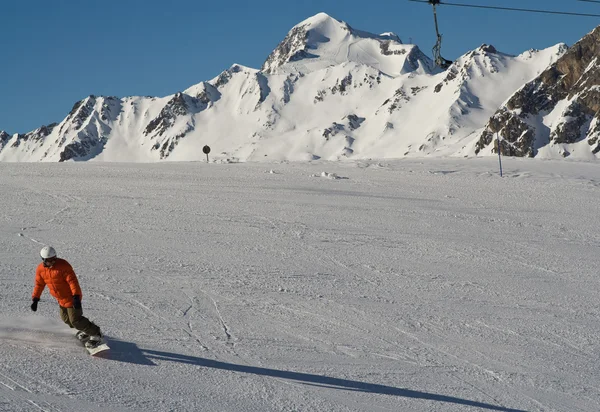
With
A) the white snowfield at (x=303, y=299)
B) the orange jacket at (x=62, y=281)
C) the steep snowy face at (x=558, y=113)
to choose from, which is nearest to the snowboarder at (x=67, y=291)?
the orange jacket at (x=62, y=281)

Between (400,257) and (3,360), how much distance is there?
8.85 m

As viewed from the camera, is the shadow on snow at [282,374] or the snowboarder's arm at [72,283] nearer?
the shadow on snow at [282,374]

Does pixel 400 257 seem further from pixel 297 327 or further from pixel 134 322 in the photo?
pixel 134 322

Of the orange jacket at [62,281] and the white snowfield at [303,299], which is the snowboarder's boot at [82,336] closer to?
the white snowfield at [303,299]

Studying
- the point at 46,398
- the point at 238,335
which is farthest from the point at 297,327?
the point at 46,398

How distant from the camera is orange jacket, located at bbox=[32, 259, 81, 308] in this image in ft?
29.0

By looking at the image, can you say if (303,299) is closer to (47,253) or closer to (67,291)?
(67,291)

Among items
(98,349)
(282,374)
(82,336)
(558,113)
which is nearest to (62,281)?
(82,336)

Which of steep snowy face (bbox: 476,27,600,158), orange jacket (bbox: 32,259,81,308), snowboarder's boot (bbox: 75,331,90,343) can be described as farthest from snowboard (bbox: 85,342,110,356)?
steep snowy face (bbox: 476,27,600,158)

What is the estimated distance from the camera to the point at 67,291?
8.95 m

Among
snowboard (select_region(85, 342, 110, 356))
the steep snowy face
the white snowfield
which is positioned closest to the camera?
the white snowfield

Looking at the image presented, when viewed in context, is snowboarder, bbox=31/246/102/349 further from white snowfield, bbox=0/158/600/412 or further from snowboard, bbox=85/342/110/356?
white snowfield, bbox=0/158/600/412

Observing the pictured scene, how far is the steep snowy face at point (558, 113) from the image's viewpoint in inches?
6225

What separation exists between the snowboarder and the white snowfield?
0.90 ft
